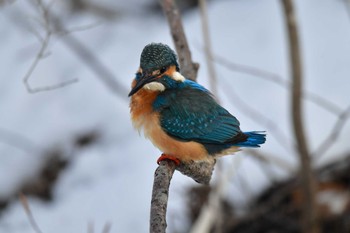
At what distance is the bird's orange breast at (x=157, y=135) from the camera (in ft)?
11.8

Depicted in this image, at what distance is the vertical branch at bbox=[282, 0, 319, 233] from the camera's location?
5180mm

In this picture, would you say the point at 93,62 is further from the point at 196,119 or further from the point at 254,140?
the point at 254,140

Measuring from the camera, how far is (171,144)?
3.59 m

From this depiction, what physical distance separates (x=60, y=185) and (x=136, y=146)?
763 mm

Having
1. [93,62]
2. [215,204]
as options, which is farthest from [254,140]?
[93,62]

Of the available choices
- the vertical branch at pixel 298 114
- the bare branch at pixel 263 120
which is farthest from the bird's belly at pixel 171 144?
the bare branch at pixel 263 120

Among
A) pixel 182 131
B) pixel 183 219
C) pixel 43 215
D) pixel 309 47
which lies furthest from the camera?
pixel 309 47

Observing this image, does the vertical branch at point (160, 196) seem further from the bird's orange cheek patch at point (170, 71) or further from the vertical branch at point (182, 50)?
the vertical branch at point (182, 50)

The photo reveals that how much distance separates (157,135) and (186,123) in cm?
16

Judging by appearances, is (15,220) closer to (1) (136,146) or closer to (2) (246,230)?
(1) (136,146)

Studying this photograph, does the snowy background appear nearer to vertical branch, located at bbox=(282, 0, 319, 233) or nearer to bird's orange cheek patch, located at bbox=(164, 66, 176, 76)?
vertical branch, located at bbox=(282, 0, 319, 233)

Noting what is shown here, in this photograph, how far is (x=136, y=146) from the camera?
657cm

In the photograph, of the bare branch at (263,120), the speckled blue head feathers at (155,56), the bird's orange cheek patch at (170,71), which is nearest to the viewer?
the speckled blue head feathers at (155,56)

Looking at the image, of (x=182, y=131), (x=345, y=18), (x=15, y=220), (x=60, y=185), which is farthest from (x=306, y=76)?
(x=182, y=131)
